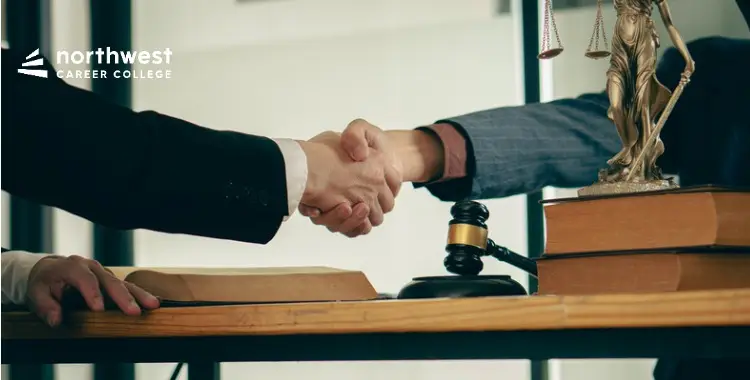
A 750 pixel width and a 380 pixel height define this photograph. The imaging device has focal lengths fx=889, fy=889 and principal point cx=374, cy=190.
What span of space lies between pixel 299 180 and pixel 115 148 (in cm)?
24

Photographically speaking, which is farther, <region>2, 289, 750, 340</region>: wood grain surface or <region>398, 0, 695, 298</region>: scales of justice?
<region>398, 0, 695, 298</region>: scales of justice

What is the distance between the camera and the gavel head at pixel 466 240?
2.86 feet

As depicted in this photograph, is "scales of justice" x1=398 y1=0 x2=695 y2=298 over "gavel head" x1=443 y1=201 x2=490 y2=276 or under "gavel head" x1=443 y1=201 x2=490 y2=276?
over

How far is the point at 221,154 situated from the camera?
90cm

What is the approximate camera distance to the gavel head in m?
0.87

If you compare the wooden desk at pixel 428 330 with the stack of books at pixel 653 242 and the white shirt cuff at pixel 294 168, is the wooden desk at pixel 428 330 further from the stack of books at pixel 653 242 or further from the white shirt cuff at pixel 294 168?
the white shirt cuff at pixel 294 168

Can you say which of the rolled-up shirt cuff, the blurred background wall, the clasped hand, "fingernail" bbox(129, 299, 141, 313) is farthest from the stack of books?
the blurred background wall

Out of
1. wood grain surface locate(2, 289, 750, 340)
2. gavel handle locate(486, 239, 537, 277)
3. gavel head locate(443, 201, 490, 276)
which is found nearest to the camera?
wood grain surface locate(2, 289, 750, 340)

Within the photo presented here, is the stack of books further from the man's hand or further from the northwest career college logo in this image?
the northwest career college logo

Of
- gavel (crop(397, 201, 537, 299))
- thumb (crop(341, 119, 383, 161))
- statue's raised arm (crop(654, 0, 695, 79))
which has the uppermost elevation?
statue's raised arm (crop(654, 0, 695, 79))

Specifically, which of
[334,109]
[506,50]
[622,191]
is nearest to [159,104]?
[334,109]

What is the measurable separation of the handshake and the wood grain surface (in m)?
0.44

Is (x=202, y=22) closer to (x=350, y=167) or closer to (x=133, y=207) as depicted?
(x=350, y=167)

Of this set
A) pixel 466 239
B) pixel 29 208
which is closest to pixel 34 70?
pixel 466 239
